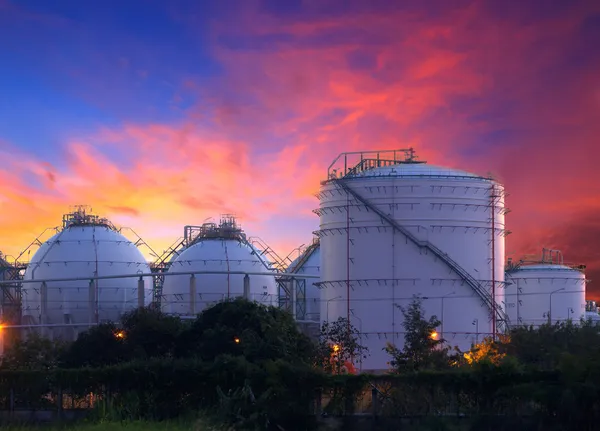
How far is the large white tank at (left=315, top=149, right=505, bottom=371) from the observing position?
154 ft

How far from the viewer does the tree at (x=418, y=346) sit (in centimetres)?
3972

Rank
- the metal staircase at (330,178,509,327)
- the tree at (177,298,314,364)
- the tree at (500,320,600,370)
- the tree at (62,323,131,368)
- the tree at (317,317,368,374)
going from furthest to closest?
the metal staircase at (330,178,509,327), the tree at (317,317,368,374), the tree at (62,323,131,368), the tree at (500,320,600,370), the tree at (177,298,314,364)

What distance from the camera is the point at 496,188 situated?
162 ft

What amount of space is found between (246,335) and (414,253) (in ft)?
45.2

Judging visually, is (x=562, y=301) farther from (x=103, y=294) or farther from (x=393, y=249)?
(x=103, y=294)

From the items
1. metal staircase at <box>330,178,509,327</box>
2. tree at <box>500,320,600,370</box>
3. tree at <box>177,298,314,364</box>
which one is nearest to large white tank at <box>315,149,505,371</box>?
metal staircase at <box>330,178,509,327</box>

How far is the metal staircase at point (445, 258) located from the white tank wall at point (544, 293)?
20.1 metres

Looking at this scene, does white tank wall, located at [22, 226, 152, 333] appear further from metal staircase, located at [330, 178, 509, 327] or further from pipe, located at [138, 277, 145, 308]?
metal staircase, located at [330, 178, 509, 327]

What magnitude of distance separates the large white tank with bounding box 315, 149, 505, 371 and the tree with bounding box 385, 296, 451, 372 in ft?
5.01

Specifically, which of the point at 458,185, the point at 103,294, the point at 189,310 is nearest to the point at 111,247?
the point at 103,294

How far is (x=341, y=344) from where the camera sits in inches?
1812

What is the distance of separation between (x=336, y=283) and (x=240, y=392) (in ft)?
67.0

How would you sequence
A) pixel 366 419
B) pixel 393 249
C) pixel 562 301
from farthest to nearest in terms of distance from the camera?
1. pixel 562 301
2. pixel 393 249
3. pixel 366 419

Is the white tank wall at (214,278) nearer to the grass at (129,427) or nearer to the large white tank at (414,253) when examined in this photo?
the large white tank at (414,253)
